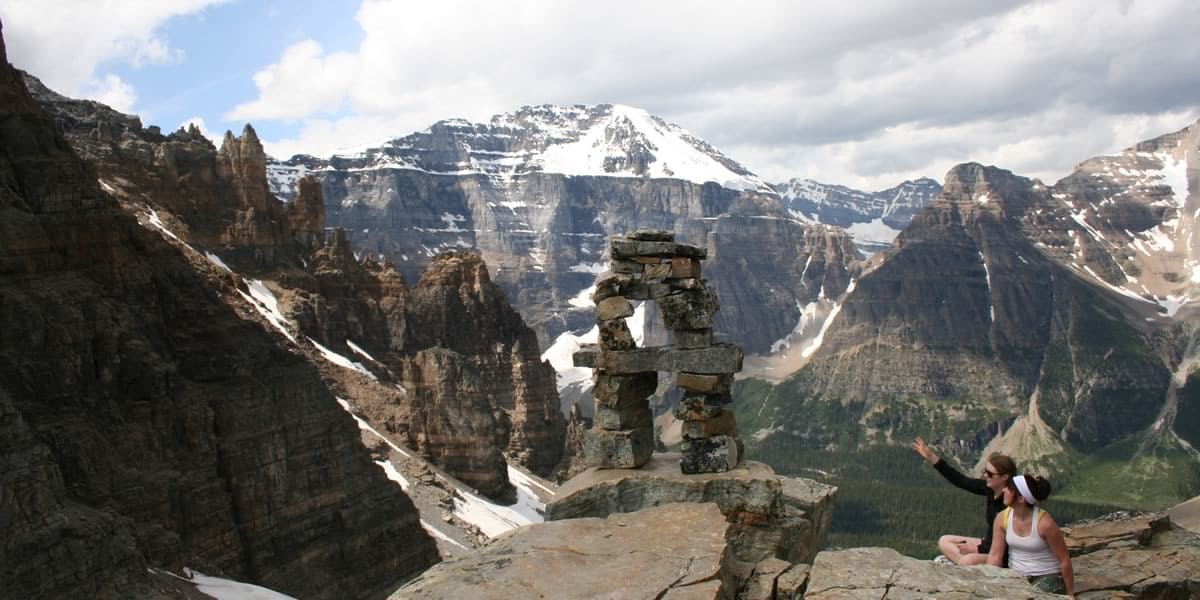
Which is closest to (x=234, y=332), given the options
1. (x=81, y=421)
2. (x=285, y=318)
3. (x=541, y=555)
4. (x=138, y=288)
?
(x=138, y=288)

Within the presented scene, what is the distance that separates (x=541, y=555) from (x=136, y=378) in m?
46.6

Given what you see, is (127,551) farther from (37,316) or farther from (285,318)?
(285,318)

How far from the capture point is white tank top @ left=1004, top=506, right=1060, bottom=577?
1792 cm

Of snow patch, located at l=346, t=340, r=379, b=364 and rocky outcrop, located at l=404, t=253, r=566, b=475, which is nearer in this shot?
snow patch, located at l=346, t=340, r=379, b=364

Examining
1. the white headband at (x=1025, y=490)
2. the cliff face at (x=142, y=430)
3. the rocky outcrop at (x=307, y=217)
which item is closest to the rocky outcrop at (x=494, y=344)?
the rocky outcrop at (x=307, y=217)

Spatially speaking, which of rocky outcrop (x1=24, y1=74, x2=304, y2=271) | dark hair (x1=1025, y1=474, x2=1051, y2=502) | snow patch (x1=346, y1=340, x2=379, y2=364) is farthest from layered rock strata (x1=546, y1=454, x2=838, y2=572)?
snow patch (x1=346, y1=340, x2=379, y2=364)

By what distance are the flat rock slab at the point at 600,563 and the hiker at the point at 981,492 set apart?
13.8 feet

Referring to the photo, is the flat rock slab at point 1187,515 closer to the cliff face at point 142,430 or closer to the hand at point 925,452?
the hand at point 925,452

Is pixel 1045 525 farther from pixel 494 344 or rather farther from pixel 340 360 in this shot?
pixel 494 344

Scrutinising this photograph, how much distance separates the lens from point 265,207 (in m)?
124

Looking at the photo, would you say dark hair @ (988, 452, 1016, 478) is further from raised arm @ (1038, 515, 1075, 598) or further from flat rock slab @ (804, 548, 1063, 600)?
flat rock slab @ (804, 548, 1063, 600)

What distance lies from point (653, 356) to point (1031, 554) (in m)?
10.2

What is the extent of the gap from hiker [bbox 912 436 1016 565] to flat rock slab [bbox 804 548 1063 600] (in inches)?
62.4

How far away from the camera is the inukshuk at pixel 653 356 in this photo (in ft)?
83.1
